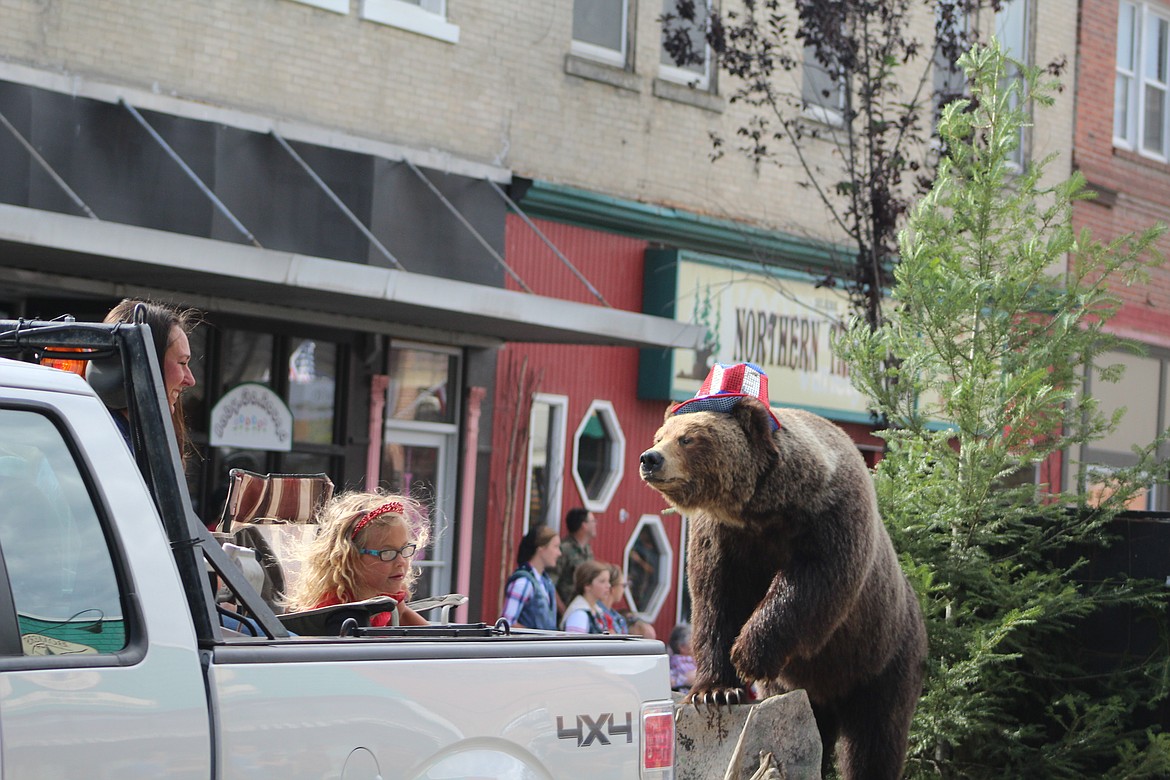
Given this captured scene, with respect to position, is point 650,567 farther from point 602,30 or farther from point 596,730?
point 596,730

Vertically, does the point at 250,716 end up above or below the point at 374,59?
below

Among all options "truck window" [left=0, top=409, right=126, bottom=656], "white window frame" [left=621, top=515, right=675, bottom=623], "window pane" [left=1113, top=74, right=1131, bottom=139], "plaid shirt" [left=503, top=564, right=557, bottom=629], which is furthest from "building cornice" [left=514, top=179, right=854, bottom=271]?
"truck window" [left=0, top=409, right=126, bottom=656]

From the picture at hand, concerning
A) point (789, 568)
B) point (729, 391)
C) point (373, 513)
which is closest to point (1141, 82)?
point (729, 391)

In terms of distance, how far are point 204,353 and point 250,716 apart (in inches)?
335

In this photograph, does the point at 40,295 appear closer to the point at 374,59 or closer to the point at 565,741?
the point at 374,59

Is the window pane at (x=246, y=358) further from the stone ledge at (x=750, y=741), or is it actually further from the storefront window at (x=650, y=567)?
the stone ledge at (x=750, y=741)

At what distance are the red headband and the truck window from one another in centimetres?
165

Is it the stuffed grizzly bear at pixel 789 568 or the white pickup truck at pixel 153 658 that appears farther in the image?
the stuffed grizzly bear at pixel 789 568

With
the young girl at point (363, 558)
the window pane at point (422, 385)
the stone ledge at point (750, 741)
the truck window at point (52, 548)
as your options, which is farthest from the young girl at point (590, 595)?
the truck window at point (52, 548)

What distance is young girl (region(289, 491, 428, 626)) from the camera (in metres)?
4.53

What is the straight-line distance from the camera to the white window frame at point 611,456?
13.6 metres

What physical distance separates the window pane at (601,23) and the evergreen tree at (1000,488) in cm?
740

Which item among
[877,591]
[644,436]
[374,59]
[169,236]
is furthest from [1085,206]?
[877,591]

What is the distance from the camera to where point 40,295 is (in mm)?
10125
